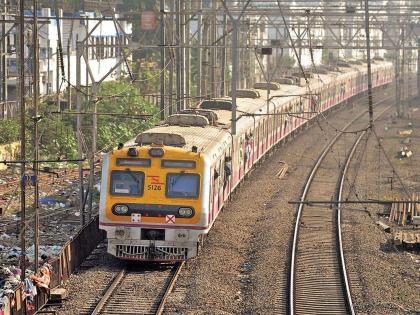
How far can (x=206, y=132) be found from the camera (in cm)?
2202

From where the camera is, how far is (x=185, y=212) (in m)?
18.3

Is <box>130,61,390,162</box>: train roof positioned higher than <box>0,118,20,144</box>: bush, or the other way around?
<box>130,61,390,162</box>: train roof

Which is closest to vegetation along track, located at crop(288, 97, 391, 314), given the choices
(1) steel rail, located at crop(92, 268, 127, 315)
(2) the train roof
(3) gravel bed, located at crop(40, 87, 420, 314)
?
(3) gravel bed, located at crop(40, 87, 420, 314)

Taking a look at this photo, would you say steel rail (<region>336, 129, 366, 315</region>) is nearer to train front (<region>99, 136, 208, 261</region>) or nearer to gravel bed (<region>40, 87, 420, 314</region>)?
gravel bed (<region>40, 87, 420, 314</region>)

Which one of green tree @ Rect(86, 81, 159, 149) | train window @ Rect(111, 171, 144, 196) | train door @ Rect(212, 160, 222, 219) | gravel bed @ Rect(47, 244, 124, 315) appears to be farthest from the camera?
green tree @ Rect(86, 81, 159, 149)

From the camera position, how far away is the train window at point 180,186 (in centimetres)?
1847

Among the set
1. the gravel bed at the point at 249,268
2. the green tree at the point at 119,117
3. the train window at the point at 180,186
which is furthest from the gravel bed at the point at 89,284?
the green tree at the point at 119,117

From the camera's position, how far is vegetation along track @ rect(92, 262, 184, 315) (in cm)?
1587

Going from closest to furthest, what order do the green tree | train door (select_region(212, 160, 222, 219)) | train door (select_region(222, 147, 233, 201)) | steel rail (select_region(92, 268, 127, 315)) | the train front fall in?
1. steel rail (select_region(92, 268, 127, 315))
2. the train front
3. train door (select_region(212, 160, 222, 219))
4. train door (select_region(222, 147, 233, 201))
5. the green tree

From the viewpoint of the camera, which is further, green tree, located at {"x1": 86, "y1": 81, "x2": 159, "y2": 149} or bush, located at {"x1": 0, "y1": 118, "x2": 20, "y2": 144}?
green tree, located at {"x1": 86, "y1": 81, "x2": 159, "y2": 149}

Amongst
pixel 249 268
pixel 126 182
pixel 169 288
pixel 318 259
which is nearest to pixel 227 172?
pixel 318 259

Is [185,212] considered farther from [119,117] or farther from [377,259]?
[119,117]

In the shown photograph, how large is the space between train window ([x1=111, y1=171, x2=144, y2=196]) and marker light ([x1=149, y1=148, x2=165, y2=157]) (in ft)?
1.33

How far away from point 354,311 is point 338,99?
41.3m
